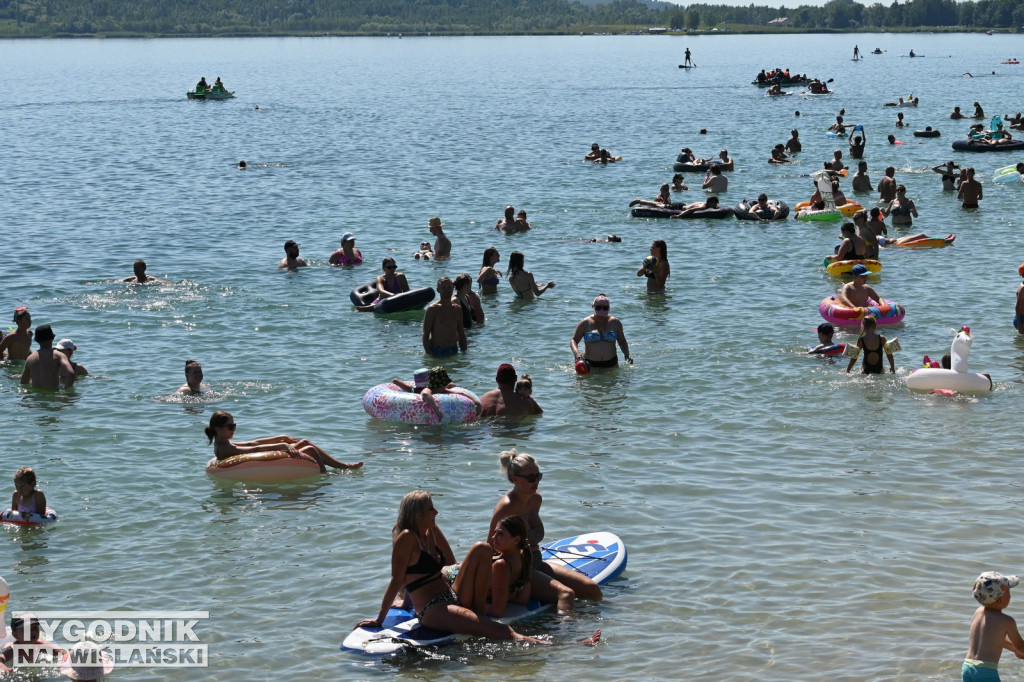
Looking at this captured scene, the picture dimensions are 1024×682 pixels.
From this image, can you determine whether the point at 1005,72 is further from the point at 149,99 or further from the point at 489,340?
the point at 489,340

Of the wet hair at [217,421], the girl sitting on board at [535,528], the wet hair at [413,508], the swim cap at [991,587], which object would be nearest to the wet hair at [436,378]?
the wet hair at [217,421]

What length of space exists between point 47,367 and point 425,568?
10.2 meters

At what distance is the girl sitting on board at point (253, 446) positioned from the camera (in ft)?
48.5

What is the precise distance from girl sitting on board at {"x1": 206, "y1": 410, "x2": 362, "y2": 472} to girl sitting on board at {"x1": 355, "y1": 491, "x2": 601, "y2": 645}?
446 centimetres

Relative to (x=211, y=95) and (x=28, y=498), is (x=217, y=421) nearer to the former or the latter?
(x=28, y=498)

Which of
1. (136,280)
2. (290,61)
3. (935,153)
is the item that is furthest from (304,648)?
(290,61)

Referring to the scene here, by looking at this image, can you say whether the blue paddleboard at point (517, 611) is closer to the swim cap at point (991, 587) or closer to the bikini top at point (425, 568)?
the bikini top at point (425, 568)

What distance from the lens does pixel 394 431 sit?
16.5 m

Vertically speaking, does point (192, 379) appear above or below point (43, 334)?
below

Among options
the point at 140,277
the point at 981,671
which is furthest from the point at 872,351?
the point at 140,277

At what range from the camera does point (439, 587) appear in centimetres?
1057

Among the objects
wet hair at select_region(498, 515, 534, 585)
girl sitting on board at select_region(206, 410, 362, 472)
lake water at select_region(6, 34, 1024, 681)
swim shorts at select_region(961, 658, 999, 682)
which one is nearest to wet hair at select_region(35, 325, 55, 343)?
lake water at select_region(6, 34, 1024, 681)

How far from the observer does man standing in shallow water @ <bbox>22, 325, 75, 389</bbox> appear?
59.8 feet

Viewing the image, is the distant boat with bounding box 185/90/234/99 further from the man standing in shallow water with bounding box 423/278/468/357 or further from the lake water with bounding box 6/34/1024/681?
the man standing in shallow water with bounding box 423/278/468/357
